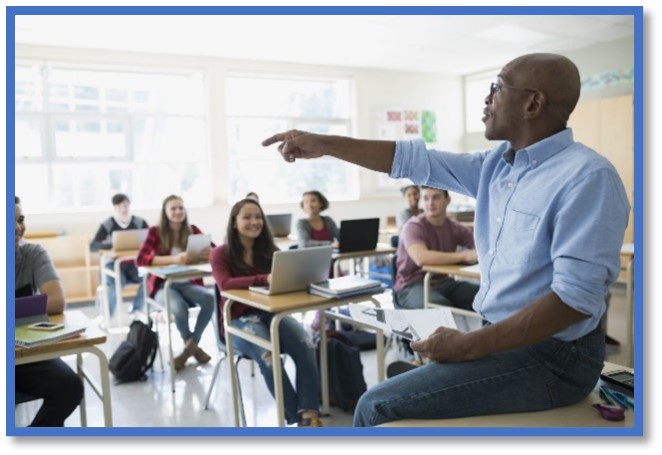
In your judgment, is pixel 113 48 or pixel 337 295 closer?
pixel 337 295

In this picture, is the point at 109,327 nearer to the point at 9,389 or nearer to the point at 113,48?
the point at 113,48

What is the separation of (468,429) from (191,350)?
3.03 m

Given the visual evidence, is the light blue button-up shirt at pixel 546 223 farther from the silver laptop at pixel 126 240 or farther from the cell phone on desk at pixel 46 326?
the silver laptop at pixel 126 240

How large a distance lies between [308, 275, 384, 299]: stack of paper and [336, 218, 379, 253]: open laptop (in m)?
1.68

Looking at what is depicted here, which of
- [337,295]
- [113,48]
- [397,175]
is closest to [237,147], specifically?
[113,48]

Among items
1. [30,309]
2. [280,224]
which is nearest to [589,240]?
[30,309]

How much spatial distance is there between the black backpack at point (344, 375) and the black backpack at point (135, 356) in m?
1.25

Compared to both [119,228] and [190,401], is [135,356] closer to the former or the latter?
[190,401]

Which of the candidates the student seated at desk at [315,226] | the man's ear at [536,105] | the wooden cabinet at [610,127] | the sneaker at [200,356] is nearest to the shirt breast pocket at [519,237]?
the man's ear at [536,105]

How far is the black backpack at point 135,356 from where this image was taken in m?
3.68

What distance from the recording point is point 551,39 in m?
6.83

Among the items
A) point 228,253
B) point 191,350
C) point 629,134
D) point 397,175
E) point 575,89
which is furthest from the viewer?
point 629,134

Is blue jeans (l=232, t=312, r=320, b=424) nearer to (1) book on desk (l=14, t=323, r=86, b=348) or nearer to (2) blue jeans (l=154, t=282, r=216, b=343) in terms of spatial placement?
(1) book on desk (l=14, t=323, r=86, b=348)

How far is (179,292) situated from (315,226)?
58.2 inches
